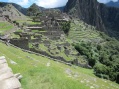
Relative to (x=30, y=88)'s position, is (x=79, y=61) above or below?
below

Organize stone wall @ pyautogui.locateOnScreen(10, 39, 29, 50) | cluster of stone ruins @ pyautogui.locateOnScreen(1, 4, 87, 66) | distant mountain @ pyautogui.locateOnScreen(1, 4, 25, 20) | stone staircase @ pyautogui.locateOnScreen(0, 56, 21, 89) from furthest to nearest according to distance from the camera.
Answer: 1. distant mountain @ pyautogui.locateOnScreen(1, 4, 25, 20)
2. cluster of stone ruins @ pyautogui.locateOnScreen(1, 4, 87, 66)
3. stone wall @ pyautogui.locateOnScreen(10, 39, 29, 50)
4. stone staircase @ pyautogui.locateOnScreen(0, 56, 21, 89)

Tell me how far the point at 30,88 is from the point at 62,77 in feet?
6.45

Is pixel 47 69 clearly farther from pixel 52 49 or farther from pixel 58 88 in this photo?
pixel 52 49

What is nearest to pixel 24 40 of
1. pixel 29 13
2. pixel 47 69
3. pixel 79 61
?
pixel 79 61

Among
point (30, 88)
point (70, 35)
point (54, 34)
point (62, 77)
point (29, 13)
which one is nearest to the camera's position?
point (30, 88)

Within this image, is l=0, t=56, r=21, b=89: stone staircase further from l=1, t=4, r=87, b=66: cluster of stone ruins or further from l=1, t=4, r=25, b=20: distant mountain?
l=1, t=4, r=25, b=20: distant mountain

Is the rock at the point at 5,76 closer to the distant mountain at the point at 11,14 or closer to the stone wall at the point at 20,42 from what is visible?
the stone wall at the point at 20,42

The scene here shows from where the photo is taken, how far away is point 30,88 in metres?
12.3

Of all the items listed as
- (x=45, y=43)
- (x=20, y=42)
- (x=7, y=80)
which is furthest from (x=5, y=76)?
(x=45, y=43)

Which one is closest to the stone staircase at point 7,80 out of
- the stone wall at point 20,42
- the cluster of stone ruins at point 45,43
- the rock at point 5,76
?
the rock at point 5,76

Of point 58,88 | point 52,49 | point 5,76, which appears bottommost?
point 52,49

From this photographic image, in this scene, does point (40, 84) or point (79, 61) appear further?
point (79, 61)

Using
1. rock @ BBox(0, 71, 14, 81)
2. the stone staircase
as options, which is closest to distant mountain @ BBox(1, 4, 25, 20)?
the stone staircase

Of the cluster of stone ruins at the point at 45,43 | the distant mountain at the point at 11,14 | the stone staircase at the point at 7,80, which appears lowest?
the cluster of stone ruins at the point at 45,43
